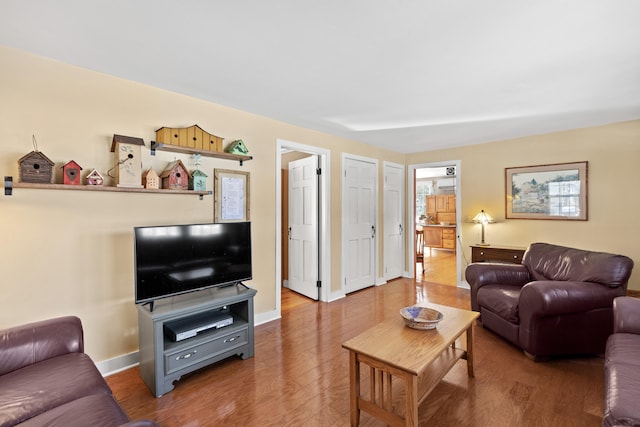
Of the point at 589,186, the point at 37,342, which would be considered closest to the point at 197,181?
the point at 37,342

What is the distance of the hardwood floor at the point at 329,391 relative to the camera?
1818 mm

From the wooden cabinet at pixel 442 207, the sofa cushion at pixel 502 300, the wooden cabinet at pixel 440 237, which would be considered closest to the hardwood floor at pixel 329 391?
the sofa cushion at pixel 502 300

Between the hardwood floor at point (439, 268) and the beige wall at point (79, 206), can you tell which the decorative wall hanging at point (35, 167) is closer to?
the beige wall at point (79, 206)

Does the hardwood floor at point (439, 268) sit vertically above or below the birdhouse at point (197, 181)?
below

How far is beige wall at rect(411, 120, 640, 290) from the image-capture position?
11.6 ft

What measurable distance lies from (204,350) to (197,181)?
1413mm

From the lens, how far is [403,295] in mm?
4352

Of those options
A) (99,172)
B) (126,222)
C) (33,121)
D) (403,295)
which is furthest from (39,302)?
(403,295)

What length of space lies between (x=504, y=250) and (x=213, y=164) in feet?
12.8

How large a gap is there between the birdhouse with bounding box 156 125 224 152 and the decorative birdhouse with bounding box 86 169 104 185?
0.53m

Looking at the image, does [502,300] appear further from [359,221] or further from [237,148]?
[237,148]

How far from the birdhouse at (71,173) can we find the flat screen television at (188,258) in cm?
52

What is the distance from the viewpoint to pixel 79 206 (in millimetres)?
2180

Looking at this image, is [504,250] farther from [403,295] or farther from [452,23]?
[452,23]
